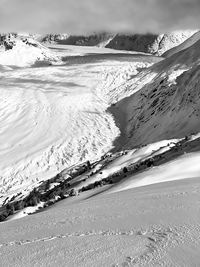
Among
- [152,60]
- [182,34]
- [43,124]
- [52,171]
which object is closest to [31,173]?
[52,171]

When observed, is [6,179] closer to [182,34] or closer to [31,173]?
[31,173]

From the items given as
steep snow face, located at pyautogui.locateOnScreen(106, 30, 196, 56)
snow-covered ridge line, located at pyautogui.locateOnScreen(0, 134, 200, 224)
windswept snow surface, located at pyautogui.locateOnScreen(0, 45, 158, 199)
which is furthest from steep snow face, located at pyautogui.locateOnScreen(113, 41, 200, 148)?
steep snow face, located at pyautogui.locateOnScreen(106, 30, 196, 56)

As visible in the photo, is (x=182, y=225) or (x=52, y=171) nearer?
(x=182, y=225)

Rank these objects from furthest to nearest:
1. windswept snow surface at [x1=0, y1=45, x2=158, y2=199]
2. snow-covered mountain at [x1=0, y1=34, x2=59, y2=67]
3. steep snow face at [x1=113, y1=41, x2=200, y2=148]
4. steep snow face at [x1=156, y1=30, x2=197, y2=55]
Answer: steep snow face at [x1=156, y1=30, x2=197, y2=55]
snow-covered mountain at [x1=0, y1=34, x2=59, y2=67]
steep snow face at [x1=113, y1=41, x2=200, y2=148]
windswept snow surface at [x1=0, y1=45, x2=158, y2=199]

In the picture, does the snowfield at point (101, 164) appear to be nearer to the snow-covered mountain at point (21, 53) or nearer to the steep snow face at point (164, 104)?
the steep snow face at point (164, 104)

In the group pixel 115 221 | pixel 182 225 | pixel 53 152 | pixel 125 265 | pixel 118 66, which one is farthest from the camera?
pixel 118 66

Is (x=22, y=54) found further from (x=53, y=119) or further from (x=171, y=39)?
(x=171, y=39)

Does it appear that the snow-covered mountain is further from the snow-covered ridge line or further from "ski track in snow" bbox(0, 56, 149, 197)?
the snow-covered ridge line
